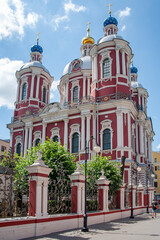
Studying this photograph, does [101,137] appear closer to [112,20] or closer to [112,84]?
[112,84]

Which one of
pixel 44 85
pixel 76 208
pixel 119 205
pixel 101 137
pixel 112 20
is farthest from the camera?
pixel 44 85

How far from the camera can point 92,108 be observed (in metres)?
27.6

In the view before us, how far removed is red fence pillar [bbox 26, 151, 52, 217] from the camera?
10203mm

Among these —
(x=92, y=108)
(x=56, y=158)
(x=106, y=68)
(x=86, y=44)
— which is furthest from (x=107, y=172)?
(x=86, y=44)

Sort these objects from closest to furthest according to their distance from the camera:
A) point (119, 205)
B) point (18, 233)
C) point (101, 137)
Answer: point (18, 233) → point (119, 205) → point (101, 137)

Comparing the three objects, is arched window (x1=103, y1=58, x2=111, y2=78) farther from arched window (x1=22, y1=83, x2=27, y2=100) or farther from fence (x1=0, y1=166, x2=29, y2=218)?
fence (x1=0, y1=166, x2=29, y2=218)

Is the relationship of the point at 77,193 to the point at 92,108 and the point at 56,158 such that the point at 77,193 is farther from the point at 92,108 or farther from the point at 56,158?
the point at 92,108

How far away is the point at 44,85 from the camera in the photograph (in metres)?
36.6

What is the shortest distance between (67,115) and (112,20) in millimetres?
14270

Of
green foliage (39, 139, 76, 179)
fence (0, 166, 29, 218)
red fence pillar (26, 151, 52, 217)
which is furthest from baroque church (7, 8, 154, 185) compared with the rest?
fence (0, 166, 29, 218)

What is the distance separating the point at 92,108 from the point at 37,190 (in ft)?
59.1

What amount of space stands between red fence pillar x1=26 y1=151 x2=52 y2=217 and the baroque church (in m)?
11.5

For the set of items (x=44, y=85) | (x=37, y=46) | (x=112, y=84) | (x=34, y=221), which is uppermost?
(x=37, y=46)

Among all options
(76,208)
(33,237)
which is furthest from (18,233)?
(76,208)
